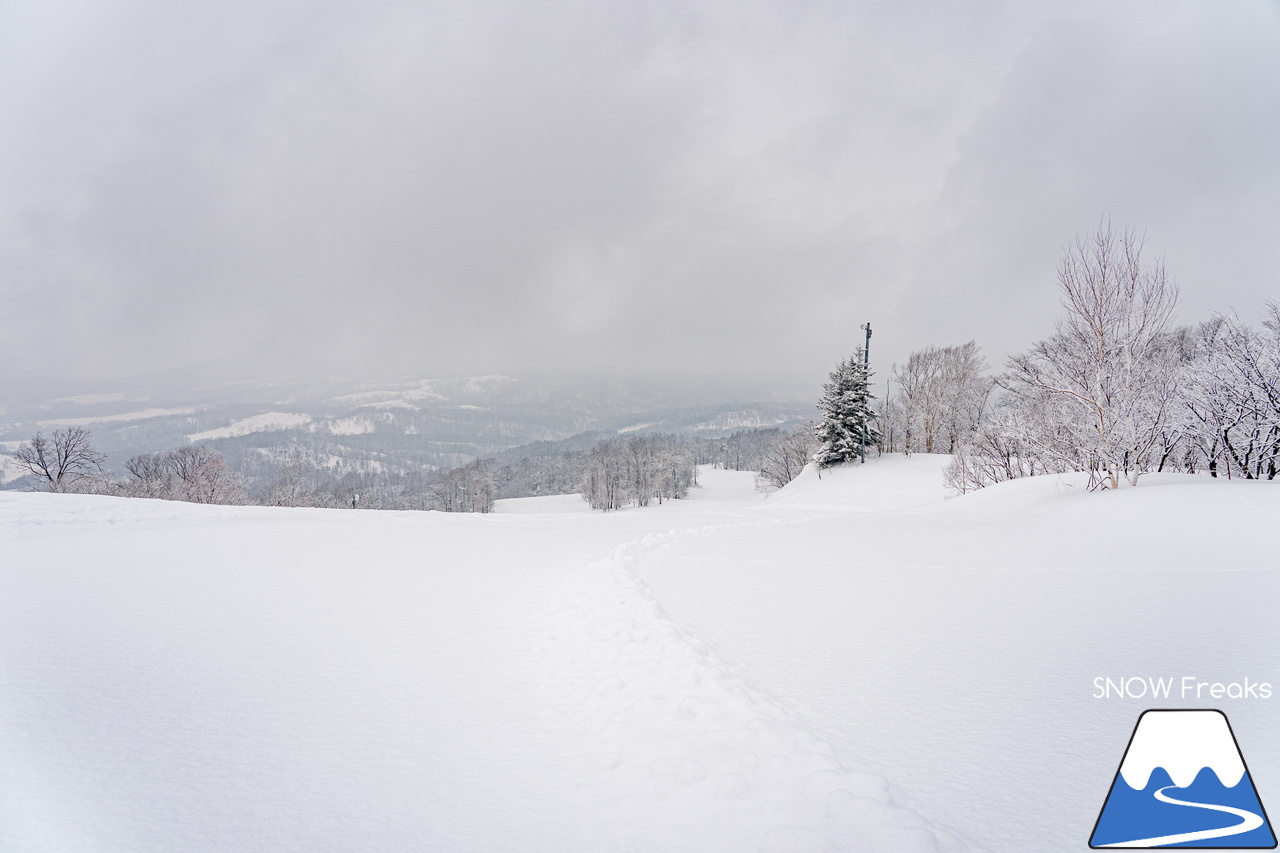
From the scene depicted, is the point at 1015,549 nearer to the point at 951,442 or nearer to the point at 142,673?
the point at 142,673

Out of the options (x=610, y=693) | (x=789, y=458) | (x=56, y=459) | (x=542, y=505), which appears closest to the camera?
(x=610, y=693)

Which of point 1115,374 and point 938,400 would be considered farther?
point 938,400

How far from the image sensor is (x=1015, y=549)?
675 cm

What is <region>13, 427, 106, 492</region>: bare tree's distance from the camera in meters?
28.8

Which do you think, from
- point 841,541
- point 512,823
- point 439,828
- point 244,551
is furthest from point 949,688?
point 244,551

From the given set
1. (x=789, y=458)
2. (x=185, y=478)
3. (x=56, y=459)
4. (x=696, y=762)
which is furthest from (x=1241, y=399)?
(x=56, y=459)

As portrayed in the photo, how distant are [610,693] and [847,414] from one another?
33209mm

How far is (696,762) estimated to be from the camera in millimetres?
2600

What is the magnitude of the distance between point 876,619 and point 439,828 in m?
3.75

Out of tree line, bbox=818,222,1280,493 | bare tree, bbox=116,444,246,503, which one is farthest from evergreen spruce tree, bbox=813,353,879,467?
bare tree, bbox=116,444,246,503

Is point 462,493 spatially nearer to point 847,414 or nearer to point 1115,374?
point 847,414

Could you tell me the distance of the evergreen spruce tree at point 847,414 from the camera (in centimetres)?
3266

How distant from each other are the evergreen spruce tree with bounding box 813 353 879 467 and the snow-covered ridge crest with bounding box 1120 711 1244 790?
3198 centimetres

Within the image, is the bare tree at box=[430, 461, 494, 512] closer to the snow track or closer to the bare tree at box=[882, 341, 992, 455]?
the bare tree at box=[882, 341, 992, 455]
